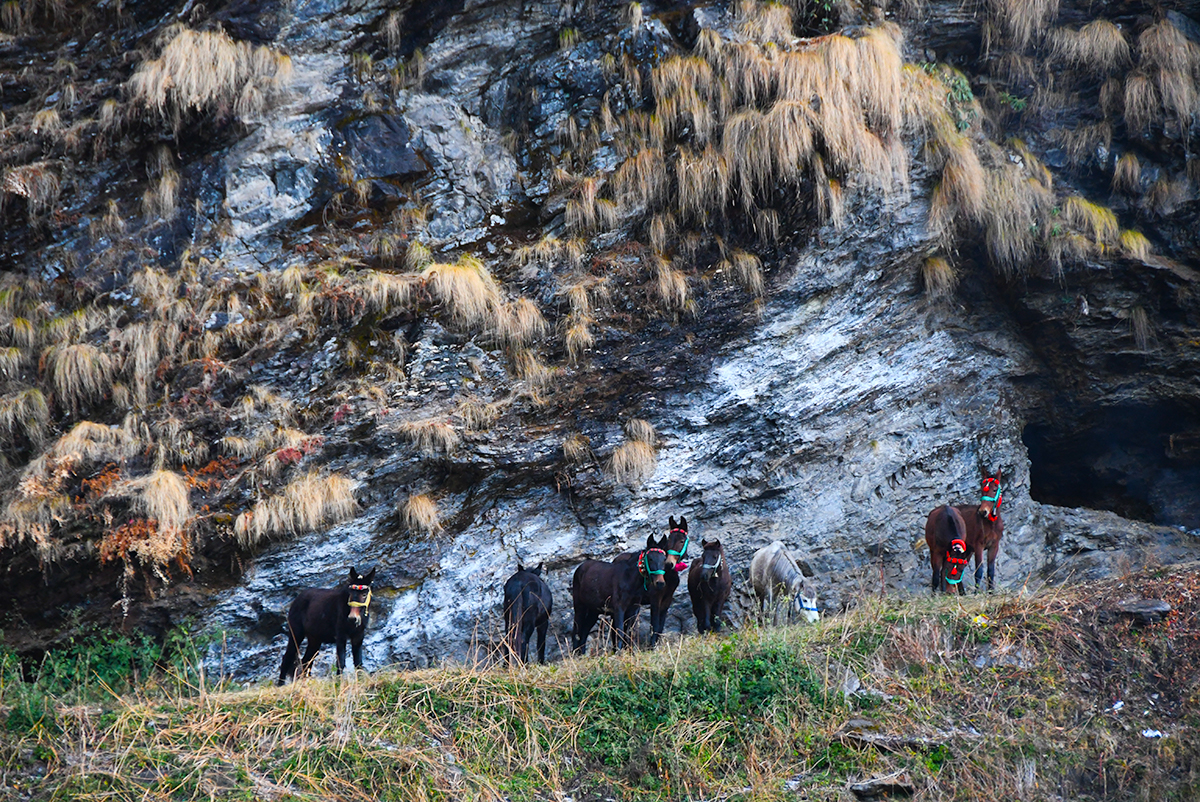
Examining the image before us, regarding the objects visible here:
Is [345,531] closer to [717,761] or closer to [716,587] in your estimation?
[716,587]

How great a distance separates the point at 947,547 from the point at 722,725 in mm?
4408

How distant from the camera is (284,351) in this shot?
10.6 meters

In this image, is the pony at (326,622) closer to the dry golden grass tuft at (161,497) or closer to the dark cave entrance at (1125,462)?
the dry golden grass tuft at (161,497)

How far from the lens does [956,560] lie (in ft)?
31.7

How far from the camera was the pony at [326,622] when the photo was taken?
880 cm

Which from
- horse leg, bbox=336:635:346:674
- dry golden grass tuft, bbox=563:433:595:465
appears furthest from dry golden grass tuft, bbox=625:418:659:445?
A: horse leg, bbox=336:635:346:674

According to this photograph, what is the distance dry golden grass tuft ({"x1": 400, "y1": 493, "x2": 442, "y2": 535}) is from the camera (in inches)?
398

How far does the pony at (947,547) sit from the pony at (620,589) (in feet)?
11.0

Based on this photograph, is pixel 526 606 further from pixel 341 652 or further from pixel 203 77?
pixel 203 77

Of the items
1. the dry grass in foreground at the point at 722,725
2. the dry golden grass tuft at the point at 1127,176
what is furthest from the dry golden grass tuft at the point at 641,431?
the dry golden grass tuft at the point at 1127,176

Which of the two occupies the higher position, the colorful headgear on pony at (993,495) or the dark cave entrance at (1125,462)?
the colorful headgear on pony at (993,495)

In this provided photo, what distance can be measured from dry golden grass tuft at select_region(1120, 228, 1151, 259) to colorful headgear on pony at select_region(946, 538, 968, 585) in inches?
203

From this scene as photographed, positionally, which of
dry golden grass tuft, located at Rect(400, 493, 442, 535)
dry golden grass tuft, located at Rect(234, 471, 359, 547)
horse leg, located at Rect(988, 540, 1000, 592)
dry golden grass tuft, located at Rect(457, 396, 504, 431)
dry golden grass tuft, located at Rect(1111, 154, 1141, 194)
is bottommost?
horse leg, located at Rect(988, 540, 1000, 592)

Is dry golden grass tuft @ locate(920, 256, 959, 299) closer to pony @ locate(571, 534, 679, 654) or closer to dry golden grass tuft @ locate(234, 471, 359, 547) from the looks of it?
pony @ locate(571, 534, 679, 654)
